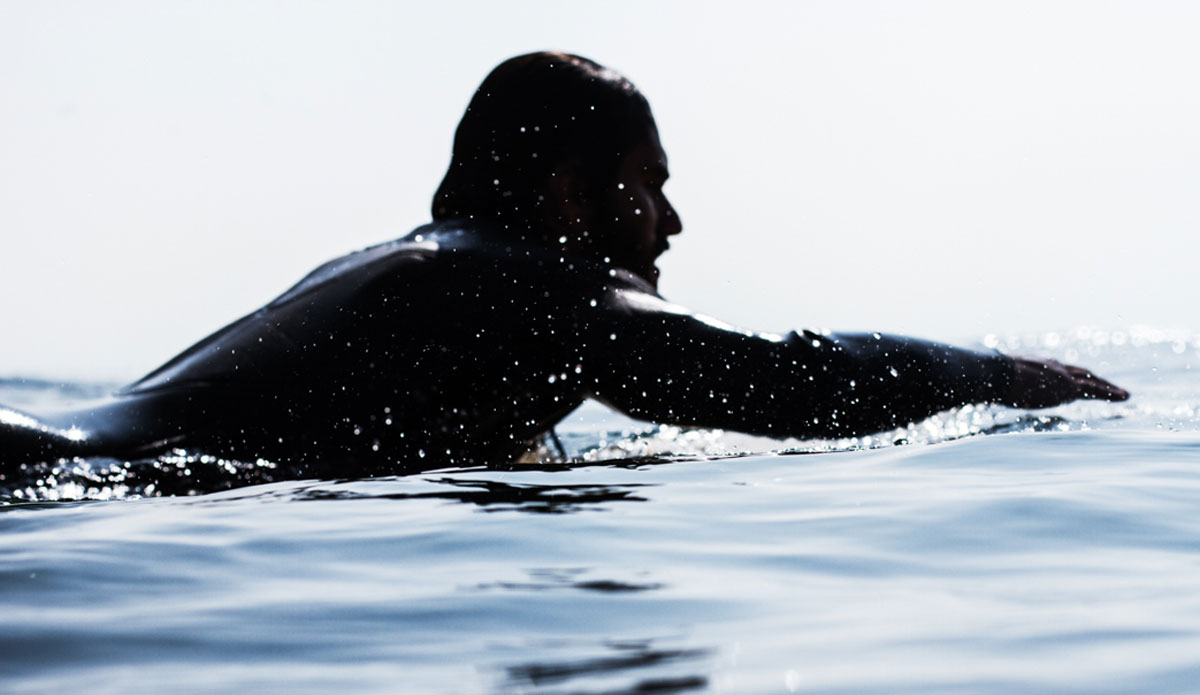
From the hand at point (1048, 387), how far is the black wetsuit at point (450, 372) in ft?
1.12

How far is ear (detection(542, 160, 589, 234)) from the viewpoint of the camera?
347 centimetres

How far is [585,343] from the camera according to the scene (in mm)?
3000

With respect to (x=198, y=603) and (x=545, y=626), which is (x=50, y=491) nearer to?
(x=198, y=603)

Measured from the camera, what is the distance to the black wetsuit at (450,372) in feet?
9.20

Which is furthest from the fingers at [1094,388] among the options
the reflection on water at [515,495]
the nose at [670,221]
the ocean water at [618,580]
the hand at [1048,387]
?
the reflection on water at [515,495]

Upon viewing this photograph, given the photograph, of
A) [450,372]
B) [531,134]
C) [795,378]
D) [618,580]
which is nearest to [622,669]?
[618,580]

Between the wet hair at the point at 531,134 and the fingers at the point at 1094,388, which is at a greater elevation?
the wet hair at the point at 531,134

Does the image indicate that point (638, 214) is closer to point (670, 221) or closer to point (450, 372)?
point (670, 221)

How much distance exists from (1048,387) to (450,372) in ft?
4.93

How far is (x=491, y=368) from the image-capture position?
3016 mm

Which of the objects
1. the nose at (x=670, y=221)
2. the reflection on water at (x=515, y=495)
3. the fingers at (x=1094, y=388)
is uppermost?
the nose at (x=670, y=221)

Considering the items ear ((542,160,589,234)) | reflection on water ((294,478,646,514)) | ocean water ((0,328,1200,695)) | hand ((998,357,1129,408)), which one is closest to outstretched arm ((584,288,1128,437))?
hand ((998,357,1129,408))

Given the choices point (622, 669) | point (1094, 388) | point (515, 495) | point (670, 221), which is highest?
point (670, 221)

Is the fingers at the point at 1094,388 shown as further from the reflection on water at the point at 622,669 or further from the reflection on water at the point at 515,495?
the reflection on water at the point at 622,669
